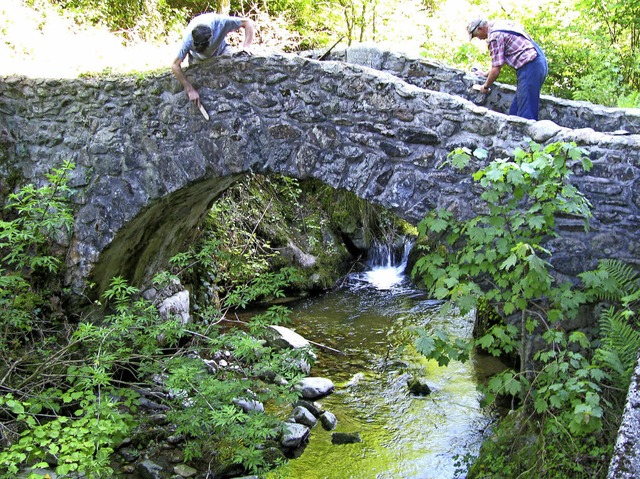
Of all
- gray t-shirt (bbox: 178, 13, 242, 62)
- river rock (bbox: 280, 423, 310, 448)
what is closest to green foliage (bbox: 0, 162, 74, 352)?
gray t-shirt (bbox: 178, 13, 242, 62)

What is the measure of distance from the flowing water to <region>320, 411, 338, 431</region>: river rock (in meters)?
0.05

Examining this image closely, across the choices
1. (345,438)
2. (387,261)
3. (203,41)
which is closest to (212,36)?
(203,41)

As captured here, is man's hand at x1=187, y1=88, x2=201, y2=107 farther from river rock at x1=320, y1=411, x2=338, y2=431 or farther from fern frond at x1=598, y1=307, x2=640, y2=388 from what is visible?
fern frond at x1=598, y1=307, x2=640, y2=388

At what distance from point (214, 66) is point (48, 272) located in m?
2.25

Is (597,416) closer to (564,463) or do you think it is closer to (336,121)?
(564,463)

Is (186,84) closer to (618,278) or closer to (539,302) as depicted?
(539,302)

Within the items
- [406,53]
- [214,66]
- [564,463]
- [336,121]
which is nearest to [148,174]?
[214,66]

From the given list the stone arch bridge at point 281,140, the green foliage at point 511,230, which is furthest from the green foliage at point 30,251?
the green foliage at point 511,230

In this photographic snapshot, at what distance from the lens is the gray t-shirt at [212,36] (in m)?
4.24

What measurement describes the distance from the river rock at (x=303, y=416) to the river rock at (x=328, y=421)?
0.07m

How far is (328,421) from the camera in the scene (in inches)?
192

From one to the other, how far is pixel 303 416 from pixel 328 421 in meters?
0.21

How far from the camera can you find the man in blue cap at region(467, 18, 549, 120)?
4395mm

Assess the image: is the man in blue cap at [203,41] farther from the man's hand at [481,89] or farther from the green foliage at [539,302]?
the green foliage at [539,302]
